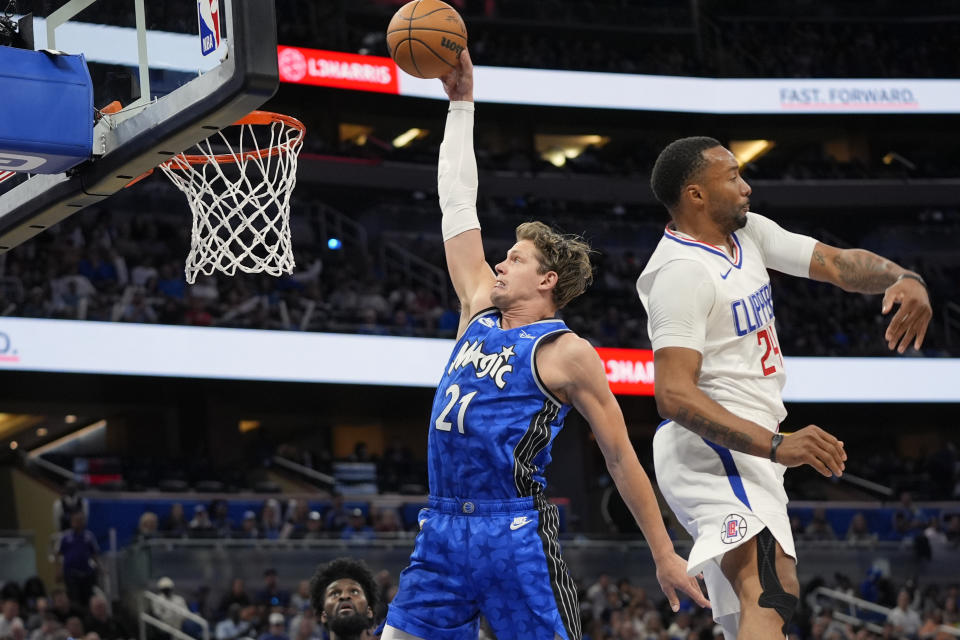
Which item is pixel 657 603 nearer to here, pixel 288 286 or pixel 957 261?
pixel 288 286

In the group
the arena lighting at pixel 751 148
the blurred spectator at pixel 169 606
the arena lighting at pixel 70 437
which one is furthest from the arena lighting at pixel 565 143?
the blurred spectator at pixel 169 606

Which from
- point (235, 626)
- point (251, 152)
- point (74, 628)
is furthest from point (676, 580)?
point (235, 626)

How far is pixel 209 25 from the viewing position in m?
4.12

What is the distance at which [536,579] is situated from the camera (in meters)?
3.78

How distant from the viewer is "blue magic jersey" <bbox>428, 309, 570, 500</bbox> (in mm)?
3883

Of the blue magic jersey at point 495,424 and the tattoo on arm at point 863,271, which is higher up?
the tattoo on arm at point 863,271

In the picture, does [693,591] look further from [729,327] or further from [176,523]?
[176,523]

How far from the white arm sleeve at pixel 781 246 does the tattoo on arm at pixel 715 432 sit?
0.78 metres

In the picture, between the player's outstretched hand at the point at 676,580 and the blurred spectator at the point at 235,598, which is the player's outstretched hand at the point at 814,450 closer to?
the player's outstretched hand at the point at 676,580

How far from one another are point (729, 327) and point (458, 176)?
1077 millimetres

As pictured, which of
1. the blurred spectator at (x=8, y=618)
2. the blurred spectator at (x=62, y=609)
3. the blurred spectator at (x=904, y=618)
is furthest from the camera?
the blurred spectator at (x=904, y=618)

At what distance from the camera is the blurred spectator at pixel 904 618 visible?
14977 mm

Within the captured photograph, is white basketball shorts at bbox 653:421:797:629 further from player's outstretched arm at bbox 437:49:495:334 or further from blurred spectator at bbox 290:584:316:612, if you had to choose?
blurred spectator at bbox 290:584:316:612

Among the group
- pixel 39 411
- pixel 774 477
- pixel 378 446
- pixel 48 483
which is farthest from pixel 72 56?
pixel 378 446
